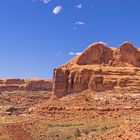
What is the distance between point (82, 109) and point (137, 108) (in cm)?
837

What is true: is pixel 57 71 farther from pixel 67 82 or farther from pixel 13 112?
pixel 13 112

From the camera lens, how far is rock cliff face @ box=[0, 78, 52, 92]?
510 ft

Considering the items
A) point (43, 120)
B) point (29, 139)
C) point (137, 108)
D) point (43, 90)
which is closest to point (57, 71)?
point (43, 120)

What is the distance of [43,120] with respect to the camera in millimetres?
66562

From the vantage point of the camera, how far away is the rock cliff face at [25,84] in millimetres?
155500

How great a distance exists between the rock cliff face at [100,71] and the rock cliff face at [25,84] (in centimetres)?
6943

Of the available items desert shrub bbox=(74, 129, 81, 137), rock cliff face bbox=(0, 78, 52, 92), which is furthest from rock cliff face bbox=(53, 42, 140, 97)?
rock cliff face bbox=(0, 78, 52, 92)

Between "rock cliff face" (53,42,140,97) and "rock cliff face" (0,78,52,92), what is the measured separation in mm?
69431

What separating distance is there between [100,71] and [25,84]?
3396 inches

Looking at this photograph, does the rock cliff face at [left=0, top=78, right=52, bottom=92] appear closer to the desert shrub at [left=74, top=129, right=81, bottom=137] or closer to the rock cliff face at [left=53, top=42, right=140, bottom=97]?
the rock cliff face at [left=53, top=42, right=140, bottom=97]

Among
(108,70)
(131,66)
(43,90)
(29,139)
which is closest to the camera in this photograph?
(29,139)

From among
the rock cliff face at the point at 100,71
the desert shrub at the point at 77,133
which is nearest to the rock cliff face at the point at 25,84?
the rock cliff face at the point at 100,71

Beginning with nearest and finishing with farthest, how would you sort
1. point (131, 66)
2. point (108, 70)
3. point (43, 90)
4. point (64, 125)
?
point (64, 125) → point (108, 70) → point (131, 66) → point (43, 90)

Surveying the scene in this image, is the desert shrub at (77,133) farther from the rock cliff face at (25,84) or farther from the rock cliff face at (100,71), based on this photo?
the rock cliff face at (25,84)
